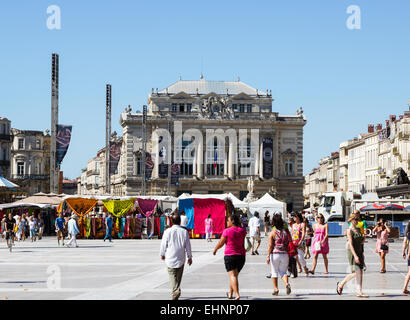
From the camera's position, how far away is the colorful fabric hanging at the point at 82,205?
3988 centimetres

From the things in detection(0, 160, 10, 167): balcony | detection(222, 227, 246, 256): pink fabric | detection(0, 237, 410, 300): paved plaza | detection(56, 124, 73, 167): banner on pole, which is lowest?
detection(0, 237, 410, 300): paved plaza

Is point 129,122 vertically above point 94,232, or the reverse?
point 129,122

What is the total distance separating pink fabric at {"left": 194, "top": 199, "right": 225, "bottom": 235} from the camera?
40.9 m

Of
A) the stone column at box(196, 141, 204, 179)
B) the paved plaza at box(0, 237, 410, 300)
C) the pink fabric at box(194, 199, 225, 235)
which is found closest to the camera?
the paved plaza at box(0, 237, 410, 300)

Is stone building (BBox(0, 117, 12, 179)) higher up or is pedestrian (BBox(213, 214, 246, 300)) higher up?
stone building (BBox(0, 117, 12, 179))

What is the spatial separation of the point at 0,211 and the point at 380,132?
5427 centimetres

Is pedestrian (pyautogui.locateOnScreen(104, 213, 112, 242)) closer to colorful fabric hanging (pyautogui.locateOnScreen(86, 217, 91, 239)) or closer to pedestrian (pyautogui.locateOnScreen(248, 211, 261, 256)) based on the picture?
colorful fabric hanging (pyautogui.locateOnScreen(86, 217, 91, 239))

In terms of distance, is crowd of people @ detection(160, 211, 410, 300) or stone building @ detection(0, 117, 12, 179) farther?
stone building @ detection(0, 117, 12, 179)

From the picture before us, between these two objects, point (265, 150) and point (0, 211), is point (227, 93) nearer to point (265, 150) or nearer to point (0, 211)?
point (265, 150)

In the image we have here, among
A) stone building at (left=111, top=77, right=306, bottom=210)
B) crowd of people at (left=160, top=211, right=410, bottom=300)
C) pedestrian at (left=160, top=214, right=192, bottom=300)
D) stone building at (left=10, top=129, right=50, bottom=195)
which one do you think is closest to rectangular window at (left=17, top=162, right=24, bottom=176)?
stone building at (left=10, top=129, right=50, bottom=195)

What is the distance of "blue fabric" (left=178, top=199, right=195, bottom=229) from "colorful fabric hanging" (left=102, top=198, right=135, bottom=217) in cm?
260

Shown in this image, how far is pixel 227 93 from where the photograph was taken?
89062 mm
